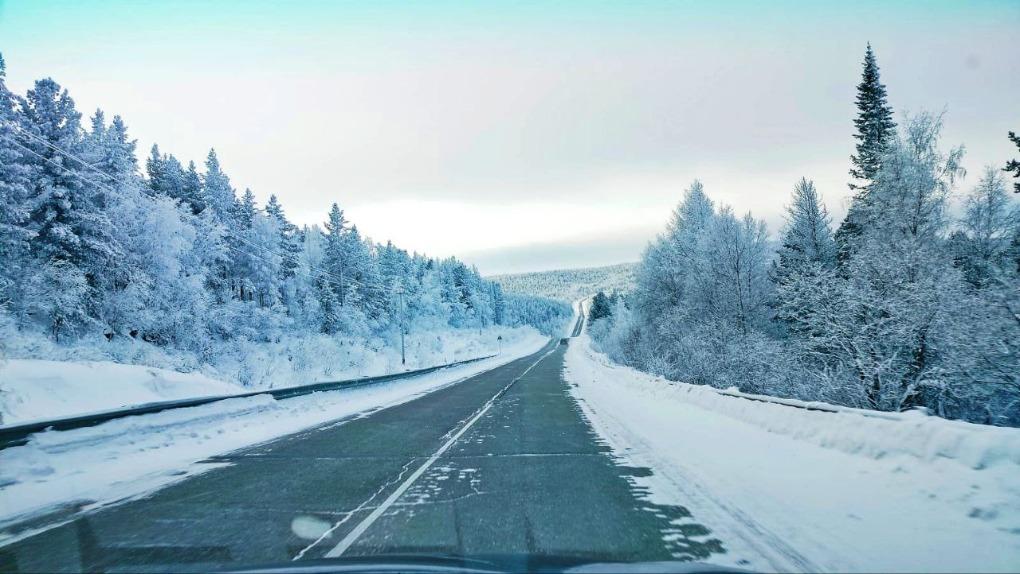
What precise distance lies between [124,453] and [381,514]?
22.1ft

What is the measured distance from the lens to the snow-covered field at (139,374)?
11.7 metres

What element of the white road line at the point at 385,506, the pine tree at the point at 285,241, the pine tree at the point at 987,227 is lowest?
the white road line at the point at 385,506

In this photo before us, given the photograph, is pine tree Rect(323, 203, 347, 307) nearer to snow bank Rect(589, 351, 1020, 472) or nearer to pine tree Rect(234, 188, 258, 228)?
pine tree Rect(234, 188, 258, 228)

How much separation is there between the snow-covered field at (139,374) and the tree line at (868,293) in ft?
55.3

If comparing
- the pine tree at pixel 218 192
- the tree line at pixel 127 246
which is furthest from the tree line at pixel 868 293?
the pine tree at pixel 218 192

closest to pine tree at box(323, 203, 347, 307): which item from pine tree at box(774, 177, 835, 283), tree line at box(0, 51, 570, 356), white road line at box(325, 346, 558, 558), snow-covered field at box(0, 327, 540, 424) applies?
tree line at box(0, 51, 570, 356)

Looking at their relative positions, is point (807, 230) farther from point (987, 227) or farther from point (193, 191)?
point (193, 191)

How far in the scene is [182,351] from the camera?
3416cm

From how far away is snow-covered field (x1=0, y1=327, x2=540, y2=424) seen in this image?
38.2 ft

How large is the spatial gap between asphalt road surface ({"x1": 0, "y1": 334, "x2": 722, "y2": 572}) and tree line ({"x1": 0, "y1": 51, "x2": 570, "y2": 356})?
22.3m

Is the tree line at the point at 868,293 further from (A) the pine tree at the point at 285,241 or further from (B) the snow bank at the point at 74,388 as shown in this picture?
(A) the pine tree at the point at 285,241

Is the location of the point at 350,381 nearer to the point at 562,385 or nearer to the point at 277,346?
the point at 562,385

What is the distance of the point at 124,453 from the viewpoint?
9.31m

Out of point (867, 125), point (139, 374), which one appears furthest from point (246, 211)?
point (867, 125)
